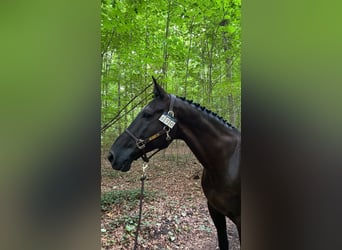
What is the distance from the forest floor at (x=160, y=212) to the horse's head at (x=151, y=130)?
1199mm

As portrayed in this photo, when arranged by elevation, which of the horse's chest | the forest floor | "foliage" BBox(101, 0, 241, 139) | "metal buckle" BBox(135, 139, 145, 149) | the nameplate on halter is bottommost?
the forest floor

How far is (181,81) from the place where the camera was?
405 cm

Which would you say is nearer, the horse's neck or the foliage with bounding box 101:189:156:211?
the horse's neck

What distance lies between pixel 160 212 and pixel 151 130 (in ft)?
5.70

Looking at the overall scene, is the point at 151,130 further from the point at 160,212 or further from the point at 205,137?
the point at 160,212

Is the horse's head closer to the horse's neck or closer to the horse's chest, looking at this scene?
the horse's neck

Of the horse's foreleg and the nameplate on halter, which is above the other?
the nameplate on halter

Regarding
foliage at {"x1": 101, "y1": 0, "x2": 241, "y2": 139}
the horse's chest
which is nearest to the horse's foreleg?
the horse's chest

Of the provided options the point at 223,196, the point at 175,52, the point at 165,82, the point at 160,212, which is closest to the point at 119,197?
the point at 160,212

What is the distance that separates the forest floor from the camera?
2396 mm

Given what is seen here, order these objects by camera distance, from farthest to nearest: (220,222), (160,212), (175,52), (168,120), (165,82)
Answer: (175,52) → (165,82) → (160,212) → (220,222) → (168,120)

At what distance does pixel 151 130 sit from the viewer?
1.50 metres
